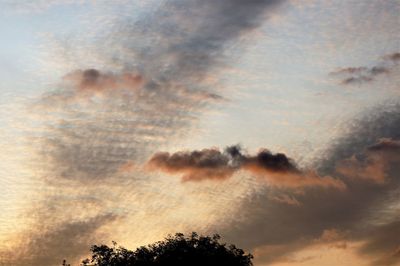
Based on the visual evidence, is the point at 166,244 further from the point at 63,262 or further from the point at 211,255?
the point at 63,262

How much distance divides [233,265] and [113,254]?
1586 cm

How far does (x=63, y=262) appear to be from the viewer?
7781 cm

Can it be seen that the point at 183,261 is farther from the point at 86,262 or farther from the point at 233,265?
the point at 86,262

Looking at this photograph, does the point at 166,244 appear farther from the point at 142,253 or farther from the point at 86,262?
the point at 86,262

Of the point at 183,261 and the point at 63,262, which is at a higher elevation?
the point at 63,262

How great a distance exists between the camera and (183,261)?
228 ft

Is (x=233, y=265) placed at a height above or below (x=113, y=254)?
A: below

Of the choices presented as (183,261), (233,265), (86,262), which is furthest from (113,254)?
(233,265)

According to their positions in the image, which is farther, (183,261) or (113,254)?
(113,254)

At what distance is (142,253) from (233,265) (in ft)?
38.0

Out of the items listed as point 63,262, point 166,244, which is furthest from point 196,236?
point 63,262

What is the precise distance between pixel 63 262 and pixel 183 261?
1850 centimetres

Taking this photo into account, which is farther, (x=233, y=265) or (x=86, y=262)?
(x=86, y=262)

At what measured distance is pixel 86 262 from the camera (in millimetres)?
76562
